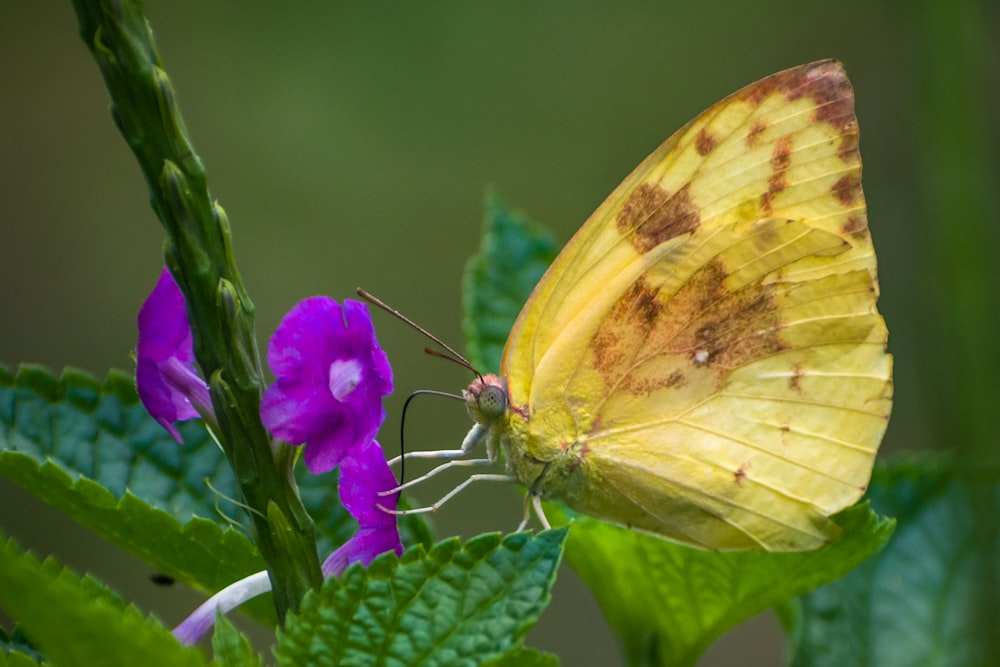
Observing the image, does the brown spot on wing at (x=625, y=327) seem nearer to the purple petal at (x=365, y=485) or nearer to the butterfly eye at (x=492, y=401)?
the butterfly eye at (x=492, y=401)

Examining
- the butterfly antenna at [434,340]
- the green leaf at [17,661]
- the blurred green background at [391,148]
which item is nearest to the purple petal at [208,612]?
the green leaf at [17,661]

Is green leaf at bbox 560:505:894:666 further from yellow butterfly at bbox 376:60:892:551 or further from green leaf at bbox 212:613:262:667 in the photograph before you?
green leaf at bbox 212:613:262:667

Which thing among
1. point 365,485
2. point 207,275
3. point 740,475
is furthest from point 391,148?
point 207,275

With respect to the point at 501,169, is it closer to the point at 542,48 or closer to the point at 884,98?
the point at 542,48

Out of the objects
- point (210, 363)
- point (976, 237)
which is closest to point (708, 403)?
point (210, 363)

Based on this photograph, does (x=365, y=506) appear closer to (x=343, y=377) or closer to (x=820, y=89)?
(x=343, y=377)

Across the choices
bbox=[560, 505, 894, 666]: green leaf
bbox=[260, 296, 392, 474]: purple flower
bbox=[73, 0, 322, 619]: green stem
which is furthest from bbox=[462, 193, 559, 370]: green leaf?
bbox=[73, 0, 322, 619]: green stem
